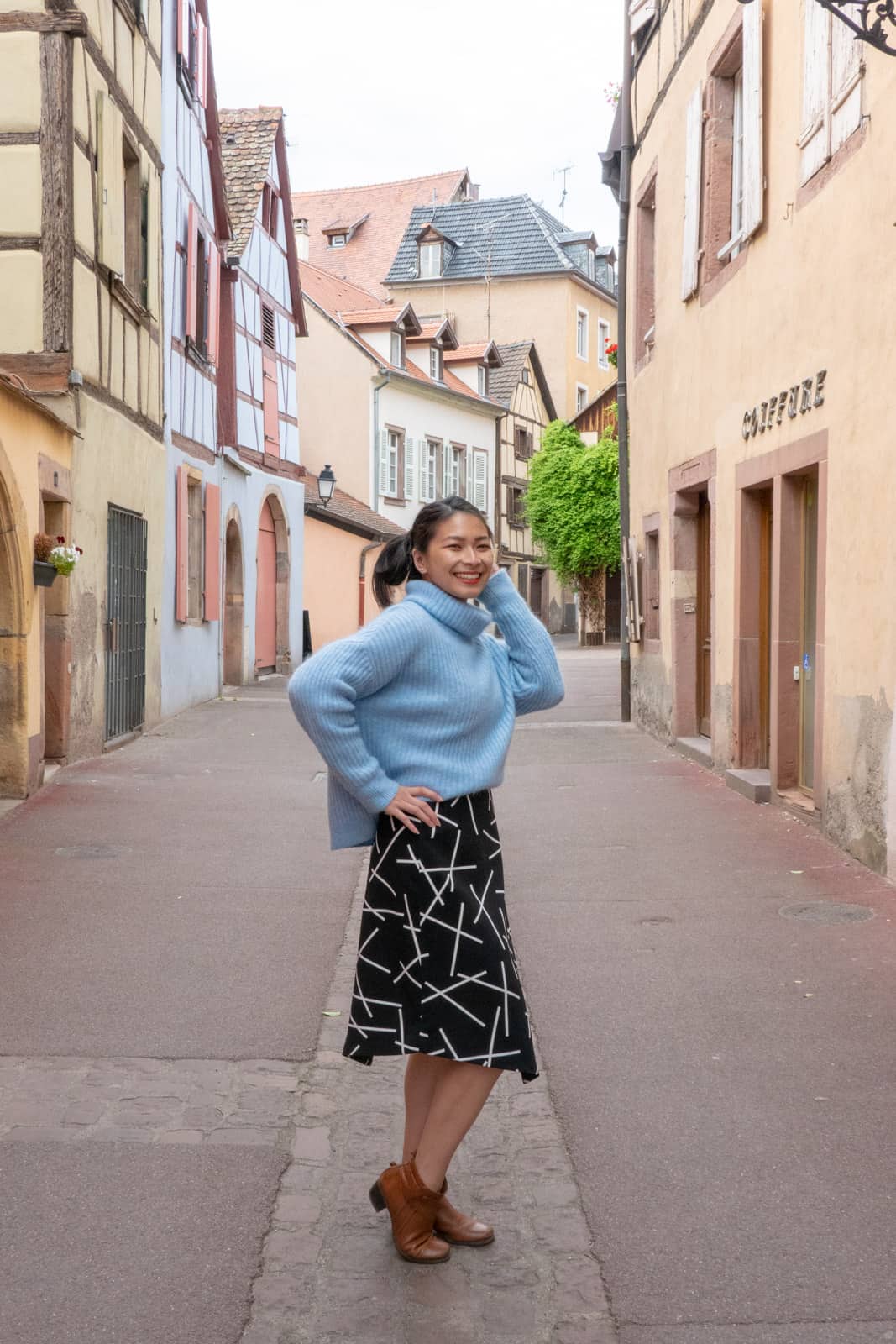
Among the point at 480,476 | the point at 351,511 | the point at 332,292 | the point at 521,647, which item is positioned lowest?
the point at 521,647

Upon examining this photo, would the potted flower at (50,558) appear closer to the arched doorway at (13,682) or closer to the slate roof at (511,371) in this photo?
the arched doorway at (13,682)

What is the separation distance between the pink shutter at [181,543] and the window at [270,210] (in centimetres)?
900

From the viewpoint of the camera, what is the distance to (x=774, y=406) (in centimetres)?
1003

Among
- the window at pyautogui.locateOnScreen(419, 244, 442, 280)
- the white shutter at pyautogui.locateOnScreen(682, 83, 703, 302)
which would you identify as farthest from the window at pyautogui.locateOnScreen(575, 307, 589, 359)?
the white shutter at pyautogui.locateOnScreen(682, 83, 703, 302)

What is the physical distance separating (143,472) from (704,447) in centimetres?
535

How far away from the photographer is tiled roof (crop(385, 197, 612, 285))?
5256cm

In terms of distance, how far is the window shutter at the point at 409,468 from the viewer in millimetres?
38562

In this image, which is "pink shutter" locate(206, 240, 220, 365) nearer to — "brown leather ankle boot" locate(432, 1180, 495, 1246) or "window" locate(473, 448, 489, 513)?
"brown leather ankle boot" locate(432, 1180, 495, 1246)

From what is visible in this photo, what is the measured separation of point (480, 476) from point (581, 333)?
13.4 m

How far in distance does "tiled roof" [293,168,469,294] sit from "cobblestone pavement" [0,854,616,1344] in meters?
50.5

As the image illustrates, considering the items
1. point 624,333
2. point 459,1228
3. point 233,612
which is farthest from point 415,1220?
point 233,612

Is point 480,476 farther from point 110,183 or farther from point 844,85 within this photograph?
point 844,85

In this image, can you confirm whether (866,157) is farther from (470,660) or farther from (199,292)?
(199,292)

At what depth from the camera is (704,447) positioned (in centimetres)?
1245
